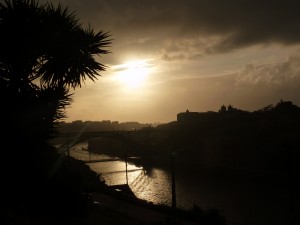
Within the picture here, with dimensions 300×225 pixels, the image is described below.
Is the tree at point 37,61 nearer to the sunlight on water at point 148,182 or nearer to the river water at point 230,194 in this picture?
the river water at point 230,194

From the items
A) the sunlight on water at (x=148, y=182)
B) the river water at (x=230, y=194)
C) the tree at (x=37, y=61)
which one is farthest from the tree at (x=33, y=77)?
the sunlight on water at (x=148, y=182)

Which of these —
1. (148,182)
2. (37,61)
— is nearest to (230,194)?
(148,182)

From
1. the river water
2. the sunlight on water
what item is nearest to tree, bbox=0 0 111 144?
the river water

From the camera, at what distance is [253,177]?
66.5 meters

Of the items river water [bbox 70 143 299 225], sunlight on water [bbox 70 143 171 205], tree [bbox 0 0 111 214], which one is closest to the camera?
tree [bbox 0 0 111 214]

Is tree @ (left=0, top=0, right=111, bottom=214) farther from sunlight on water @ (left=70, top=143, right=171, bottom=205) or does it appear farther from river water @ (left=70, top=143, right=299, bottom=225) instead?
sunlight on water @ (left=70, top=143, right=171, bottom=205)

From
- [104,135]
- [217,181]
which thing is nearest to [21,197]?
[217,181]

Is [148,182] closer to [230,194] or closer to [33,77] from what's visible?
[230,194]

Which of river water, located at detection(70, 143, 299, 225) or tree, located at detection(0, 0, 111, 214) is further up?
tree, located at detection(0, 0, 111, 214)

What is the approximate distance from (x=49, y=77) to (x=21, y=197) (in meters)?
3.38

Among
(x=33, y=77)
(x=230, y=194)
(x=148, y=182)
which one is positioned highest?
(x=33, y=77)

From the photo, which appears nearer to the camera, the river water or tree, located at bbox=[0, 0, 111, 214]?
tree, located at bbox=[0, 0, 111, 214]

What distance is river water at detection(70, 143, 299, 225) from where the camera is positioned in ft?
128

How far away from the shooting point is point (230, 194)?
165ft
